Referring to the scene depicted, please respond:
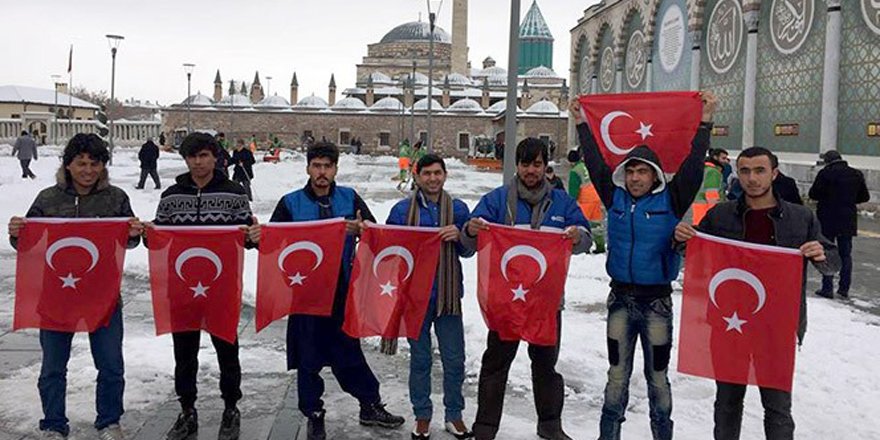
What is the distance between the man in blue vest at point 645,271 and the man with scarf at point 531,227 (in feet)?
1.21

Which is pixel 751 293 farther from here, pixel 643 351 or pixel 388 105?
pixel 388 105

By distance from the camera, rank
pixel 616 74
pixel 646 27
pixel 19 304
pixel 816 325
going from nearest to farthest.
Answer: pixel 19 304 < pixel 816 325 < pixel 646 27 < pixel 616 74

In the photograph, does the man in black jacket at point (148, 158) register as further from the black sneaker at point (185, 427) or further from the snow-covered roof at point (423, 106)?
the snow-covered roof at point (423, 106)

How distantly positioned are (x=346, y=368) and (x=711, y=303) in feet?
6.85

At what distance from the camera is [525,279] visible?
4.39m

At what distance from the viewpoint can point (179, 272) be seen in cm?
451

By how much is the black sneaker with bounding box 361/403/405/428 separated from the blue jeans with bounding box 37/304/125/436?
1.38m

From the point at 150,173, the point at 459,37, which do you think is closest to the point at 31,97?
the point at 459,37

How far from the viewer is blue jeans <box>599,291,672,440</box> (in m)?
3.96

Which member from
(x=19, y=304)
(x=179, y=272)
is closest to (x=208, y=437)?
(x=179, y=272)

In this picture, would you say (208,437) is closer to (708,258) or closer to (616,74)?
(708,258)

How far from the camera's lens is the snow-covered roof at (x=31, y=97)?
67.1 meters

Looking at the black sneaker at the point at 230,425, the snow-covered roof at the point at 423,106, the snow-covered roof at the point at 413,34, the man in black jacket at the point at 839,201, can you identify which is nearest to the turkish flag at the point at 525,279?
the black sneaker at the point at 230,425

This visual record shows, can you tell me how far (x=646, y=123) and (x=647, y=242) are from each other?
104cm
